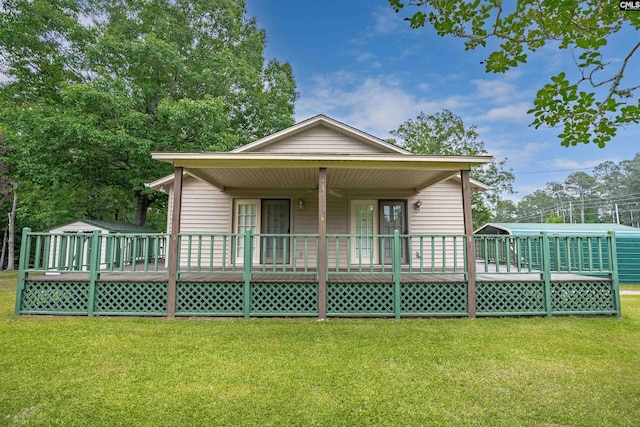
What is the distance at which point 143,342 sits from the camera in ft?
13.9

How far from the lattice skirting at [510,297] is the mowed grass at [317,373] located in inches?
19.3

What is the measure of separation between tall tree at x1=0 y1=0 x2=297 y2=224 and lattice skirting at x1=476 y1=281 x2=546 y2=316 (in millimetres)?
10918

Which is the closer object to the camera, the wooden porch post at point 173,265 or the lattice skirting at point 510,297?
the wooden porch post at point 173,265

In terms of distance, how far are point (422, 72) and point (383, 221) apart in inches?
539

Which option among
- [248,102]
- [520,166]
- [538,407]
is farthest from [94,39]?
[520,166]

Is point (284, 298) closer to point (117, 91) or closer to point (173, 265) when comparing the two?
point (173, 265)

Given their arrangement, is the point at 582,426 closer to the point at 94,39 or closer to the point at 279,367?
the point at 279,367

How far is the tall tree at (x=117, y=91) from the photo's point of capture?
38.1 ft

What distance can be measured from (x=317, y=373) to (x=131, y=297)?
4142 mm

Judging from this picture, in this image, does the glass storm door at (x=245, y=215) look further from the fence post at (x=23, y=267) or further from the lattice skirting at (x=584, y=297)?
the lattice skirting at (x=584, y=297)

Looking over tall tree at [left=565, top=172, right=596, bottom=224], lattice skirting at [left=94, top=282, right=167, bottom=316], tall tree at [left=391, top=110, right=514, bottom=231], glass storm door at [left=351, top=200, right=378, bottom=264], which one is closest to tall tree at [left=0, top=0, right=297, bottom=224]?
glass storm door at [left=351, top=200, right=378, bottom=264]

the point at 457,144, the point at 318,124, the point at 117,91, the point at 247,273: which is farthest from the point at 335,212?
the point at 457,144

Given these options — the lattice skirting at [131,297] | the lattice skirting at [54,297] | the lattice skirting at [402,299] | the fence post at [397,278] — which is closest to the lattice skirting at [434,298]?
the lattice skirting at [402,299]

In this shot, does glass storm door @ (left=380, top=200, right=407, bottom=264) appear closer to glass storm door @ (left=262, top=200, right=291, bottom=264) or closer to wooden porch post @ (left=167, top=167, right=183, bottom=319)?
glass storm door @ (left=262, top=200, right=291, bottom=264)
